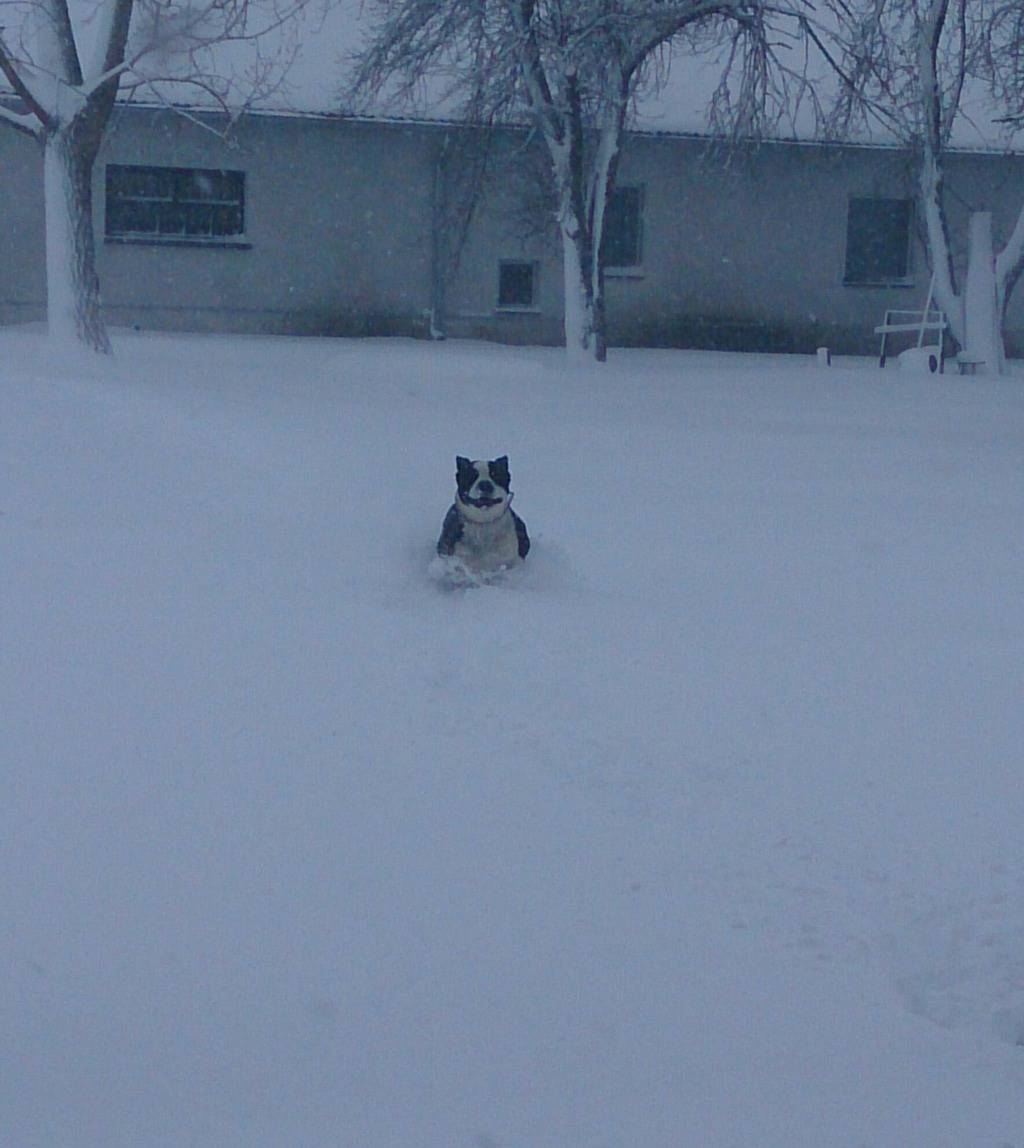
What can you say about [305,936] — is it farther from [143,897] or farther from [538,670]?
[538,670]

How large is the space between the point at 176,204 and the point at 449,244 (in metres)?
4.33

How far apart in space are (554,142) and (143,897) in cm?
1628

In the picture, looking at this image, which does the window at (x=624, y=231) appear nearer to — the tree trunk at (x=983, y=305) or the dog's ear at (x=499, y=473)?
the tree trunk at (x=983, y=305)

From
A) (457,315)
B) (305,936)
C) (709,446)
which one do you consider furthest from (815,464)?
(457,315)

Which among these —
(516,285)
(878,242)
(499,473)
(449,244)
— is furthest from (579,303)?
(499,473)

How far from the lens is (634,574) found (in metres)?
8.75

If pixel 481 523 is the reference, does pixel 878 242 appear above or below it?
above

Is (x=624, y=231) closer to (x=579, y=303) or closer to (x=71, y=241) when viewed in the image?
(x=579, y=303)

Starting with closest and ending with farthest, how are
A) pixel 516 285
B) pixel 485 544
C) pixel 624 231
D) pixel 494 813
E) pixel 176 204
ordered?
pixel 494 813 < pixel 485 544 < pixel 176 204 < pixel 516 285 < pixel 624 231

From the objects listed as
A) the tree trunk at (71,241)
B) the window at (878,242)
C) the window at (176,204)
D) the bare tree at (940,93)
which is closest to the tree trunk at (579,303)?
the bare tree at (940,93)

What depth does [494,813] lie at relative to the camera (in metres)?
4.98

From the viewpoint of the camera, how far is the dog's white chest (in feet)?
27.4

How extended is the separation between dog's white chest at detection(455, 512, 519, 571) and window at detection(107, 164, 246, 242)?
54.8 ft

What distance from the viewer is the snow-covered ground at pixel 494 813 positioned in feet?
11.0
